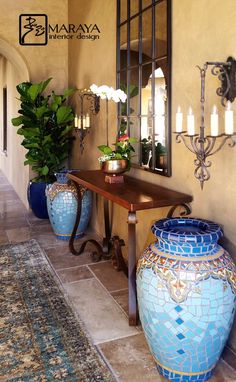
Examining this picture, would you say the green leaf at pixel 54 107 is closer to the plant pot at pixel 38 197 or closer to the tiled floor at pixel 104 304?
the plant pot at pixel 38 197

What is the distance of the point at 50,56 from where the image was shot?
537 cm

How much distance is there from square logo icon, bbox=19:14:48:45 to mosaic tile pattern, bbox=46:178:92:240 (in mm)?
2342

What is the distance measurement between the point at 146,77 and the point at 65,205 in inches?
70.2

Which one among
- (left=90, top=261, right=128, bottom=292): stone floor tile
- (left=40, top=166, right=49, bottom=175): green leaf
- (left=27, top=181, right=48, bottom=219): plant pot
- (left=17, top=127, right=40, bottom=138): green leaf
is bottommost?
(left=90, top=261, right=128, bottom=292): stone floor tile

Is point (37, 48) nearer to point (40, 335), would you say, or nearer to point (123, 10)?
point (123, 10)

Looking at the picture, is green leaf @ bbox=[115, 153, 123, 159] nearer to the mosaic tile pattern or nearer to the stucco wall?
the stucco wall

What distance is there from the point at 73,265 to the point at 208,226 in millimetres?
1864

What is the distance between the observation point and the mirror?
2701 millimetres

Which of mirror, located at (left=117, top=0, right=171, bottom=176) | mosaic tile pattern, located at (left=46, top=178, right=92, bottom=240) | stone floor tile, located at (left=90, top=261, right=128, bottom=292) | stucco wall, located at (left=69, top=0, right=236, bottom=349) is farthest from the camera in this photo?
mosaic tile pattern, located at (left=46, top=178, right=92, bottom=240)

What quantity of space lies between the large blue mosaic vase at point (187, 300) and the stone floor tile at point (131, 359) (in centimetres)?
12

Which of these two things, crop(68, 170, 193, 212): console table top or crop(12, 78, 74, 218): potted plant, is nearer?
crop(68, 170, 193, 212): console table top

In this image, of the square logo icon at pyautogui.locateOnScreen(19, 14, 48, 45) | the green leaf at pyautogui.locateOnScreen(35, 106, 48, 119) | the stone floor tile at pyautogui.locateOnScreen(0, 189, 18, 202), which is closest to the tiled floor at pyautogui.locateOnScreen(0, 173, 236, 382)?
the green leaf at pyautogui.locateOnScreen(35, 106, 48, 119)

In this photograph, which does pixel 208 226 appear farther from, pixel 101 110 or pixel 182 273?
pixel 101 110

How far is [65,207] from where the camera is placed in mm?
4156
